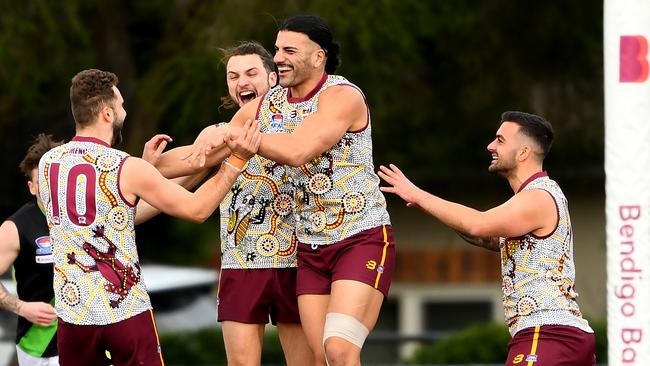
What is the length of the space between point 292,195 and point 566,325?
165cm

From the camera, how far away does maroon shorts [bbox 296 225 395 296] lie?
23.3ft

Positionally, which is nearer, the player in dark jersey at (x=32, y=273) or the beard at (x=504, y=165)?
the beard at (x=504, y=165)

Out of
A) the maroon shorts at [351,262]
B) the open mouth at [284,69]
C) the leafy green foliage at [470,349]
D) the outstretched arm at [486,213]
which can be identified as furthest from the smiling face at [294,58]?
the leafy green foliage at [470,349]

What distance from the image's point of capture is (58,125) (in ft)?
51.6

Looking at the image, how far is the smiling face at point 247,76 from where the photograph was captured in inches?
311

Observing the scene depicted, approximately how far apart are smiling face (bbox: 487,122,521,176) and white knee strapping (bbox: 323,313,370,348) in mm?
1113

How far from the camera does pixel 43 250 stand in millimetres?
8219

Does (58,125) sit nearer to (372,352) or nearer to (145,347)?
(372,352)

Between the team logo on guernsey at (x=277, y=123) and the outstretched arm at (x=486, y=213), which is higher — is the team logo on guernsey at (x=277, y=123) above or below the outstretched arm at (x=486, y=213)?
above

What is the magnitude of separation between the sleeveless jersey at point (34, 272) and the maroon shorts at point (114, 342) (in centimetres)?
145

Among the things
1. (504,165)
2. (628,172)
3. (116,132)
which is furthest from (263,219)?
(628,172)

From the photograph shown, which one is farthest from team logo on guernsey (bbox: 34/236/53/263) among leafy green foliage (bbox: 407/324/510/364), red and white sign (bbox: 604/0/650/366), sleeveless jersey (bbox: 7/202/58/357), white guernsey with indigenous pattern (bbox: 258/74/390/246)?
leafy green foliage (bbox: 407/324/510/364)

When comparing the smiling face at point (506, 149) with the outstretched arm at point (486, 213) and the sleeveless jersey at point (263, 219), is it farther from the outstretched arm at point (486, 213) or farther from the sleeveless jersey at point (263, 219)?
the sleeveless jersey at point (263, 219)

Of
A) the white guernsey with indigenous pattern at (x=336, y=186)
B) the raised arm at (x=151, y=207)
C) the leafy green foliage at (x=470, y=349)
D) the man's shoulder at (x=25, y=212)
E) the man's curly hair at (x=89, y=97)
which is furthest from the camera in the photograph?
the leafy green foliage at (x=470, y=349)
